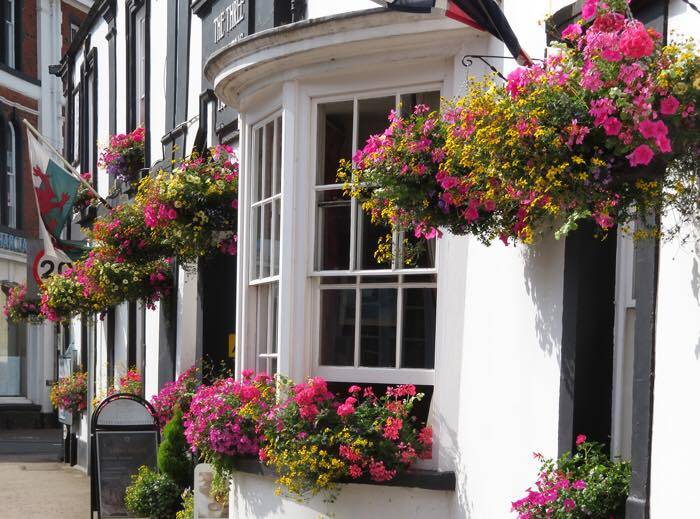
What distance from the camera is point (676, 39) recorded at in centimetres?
447

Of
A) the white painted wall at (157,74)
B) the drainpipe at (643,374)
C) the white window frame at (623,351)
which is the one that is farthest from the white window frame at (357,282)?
the white painted wall at (157,74)

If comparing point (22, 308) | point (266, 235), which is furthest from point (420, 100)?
point (22, 308)

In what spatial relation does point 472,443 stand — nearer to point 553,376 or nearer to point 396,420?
point 396,420

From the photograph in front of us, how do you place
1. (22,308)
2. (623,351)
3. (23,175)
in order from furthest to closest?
(23,175), (22,308), (623,351)

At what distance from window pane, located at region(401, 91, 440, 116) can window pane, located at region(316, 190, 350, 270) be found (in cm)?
68

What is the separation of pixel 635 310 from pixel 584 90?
1.25 metres

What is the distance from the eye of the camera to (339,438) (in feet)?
20.9

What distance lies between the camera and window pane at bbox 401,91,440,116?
6.58 meters

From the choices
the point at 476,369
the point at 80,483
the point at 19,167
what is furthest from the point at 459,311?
A: the point at 19,167

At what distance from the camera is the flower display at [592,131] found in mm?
3793

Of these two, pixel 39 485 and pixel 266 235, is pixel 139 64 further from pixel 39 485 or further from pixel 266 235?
pixel 266 235

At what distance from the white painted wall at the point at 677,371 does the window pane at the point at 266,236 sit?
139 inches

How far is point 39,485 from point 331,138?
9.78m

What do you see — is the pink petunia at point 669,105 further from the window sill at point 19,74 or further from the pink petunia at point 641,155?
the window sill at point 19,74
